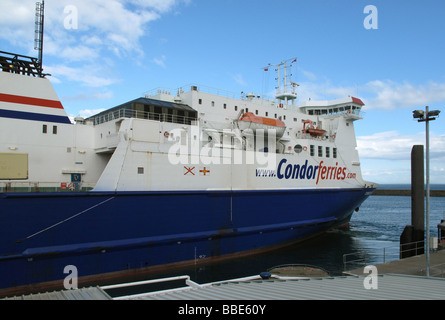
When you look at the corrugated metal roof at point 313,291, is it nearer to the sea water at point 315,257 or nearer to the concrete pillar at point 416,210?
the sea water at point 315,257

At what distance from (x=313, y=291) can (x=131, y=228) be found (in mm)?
7219

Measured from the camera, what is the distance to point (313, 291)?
18.5 ft

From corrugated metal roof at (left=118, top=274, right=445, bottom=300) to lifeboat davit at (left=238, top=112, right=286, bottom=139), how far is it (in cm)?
906

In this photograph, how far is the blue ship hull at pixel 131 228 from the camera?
940 centimetres

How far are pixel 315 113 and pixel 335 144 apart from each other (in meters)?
3.40

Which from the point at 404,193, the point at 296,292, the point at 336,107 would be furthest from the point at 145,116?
the point at 404,193

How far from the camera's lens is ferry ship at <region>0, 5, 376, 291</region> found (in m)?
9.80

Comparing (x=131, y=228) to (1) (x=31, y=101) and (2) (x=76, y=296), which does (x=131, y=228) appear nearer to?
(1) (x=31, y=101)

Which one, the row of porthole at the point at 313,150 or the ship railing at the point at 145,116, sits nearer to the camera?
the ship railing at the point at 145,116

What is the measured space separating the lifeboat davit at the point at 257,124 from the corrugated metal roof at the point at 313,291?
906 centimetres

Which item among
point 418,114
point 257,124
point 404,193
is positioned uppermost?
point 257,124

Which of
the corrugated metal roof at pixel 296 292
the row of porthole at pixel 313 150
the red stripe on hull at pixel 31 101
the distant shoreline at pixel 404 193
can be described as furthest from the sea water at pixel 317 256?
the distant shoreline at pixel 404 193
